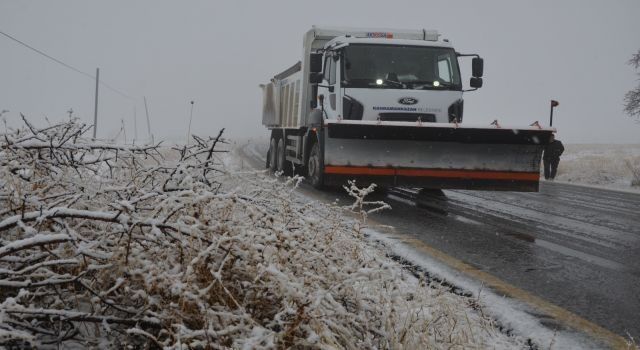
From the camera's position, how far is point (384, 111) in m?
9.69

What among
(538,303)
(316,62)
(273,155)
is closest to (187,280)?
(538,303)

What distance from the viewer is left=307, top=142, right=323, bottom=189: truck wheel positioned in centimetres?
930

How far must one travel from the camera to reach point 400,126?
878 centimetres

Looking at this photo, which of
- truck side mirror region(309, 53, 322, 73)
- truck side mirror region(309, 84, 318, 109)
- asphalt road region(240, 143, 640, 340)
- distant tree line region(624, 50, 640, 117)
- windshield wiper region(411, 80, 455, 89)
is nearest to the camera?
asphalt road region(240, 143, 640, 340)

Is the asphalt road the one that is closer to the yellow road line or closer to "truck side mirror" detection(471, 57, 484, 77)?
the yellow road line

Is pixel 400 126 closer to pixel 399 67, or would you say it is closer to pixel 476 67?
pixel 399 67

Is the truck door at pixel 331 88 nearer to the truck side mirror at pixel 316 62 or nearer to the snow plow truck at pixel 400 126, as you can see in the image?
the snow plow truck at pixel 400 126

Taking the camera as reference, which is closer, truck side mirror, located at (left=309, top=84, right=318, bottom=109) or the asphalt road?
the asphalt road

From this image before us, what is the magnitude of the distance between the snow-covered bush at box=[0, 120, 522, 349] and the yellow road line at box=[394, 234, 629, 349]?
0.86 m

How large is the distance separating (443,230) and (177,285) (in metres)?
4.86

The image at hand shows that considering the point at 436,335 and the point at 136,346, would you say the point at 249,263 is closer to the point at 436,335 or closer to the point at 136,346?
the point at 136,346

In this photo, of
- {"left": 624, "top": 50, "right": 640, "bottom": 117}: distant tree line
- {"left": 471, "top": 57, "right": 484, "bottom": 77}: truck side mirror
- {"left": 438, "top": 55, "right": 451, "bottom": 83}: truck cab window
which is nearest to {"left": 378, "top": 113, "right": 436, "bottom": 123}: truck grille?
{"left": 438, "top": 55, "right": 451, "bottom": 83}: truck cab window

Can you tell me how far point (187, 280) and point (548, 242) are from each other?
4838 mm

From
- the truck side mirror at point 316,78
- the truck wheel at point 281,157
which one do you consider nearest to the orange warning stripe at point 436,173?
the truck side mirror at point 316,78
